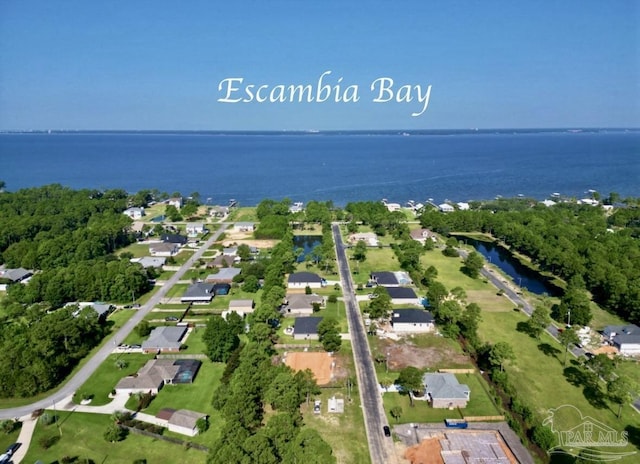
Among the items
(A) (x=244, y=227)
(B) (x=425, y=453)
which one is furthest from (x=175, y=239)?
(B) (x=425, y=453)

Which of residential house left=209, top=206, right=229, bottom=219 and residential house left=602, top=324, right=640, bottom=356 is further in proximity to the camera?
residential house left=209, top=206, right=229, bottom=219

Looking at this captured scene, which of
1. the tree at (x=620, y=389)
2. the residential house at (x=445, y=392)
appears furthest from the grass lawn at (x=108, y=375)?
the tree at (x=620, y=389)

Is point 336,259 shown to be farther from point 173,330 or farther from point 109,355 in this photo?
point 109,355

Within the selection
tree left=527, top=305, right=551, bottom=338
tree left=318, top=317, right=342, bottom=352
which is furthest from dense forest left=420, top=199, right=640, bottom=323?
tree left=318, top=317, right=342, bottom=352

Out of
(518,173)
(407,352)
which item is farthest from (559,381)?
(518,173)

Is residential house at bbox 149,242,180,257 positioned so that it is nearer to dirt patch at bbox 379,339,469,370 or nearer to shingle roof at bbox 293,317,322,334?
shingle roof at bbox 293,317,322,334

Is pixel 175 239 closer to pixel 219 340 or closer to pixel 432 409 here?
pixel 219 340

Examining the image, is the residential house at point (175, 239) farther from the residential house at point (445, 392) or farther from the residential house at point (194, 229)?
the residential house at point (445, 392)
